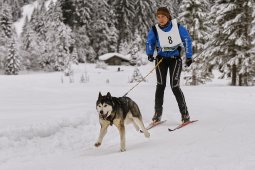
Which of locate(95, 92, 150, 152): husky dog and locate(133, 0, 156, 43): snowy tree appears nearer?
locate(95, 92, 150, 152): husky dog

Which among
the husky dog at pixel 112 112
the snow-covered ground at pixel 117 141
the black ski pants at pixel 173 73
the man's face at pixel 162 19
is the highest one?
the man's face at pixel 162 19

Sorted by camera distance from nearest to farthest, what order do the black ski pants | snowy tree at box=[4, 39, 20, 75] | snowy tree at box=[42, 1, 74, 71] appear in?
the black ski pants
snowy tree at box=[4, 39, 20, 75]
snowy tree at box=[42, 1, 74, 71]

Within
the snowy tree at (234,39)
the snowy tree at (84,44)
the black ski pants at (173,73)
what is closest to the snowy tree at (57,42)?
the snowy tree at (84,44)

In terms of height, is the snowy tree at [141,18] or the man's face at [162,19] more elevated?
the snowy tree at [141,18]

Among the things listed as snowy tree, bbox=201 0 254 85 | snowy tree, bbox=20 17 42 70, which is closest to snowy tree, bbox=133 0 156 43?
snowy tree, bbox=20 17 42 70

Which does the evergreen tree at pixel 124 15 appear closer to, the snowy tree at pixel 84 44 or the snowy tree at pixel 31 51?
the snowy tree at pixel 84 44

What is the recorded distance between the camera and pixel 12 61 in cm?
6881

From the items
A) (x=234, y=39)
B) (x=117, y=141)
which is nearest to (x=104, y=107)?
(x=117, y=141)

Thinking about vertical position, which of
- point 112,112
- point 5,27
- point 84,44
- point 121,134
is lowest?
point 121,134

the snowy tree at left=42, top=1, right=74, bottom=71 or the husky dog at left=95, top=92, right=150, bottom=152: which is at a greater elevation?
the snowy tree at left=42, top=1, right=74, bottom=71

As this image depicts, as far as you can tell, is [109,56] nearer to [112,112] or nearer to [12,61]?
[12,61]

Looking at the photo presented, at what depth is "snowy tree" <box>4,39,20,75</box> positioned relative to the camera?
6881 centimetres

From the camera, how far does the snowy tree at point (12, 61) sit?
68812 millimetres

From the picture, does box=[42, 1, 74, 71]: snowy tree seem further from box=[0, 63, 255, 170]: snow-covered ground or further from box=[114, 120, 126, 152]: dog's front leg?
box=[114, 120, 126, 152]: dog's front leg
